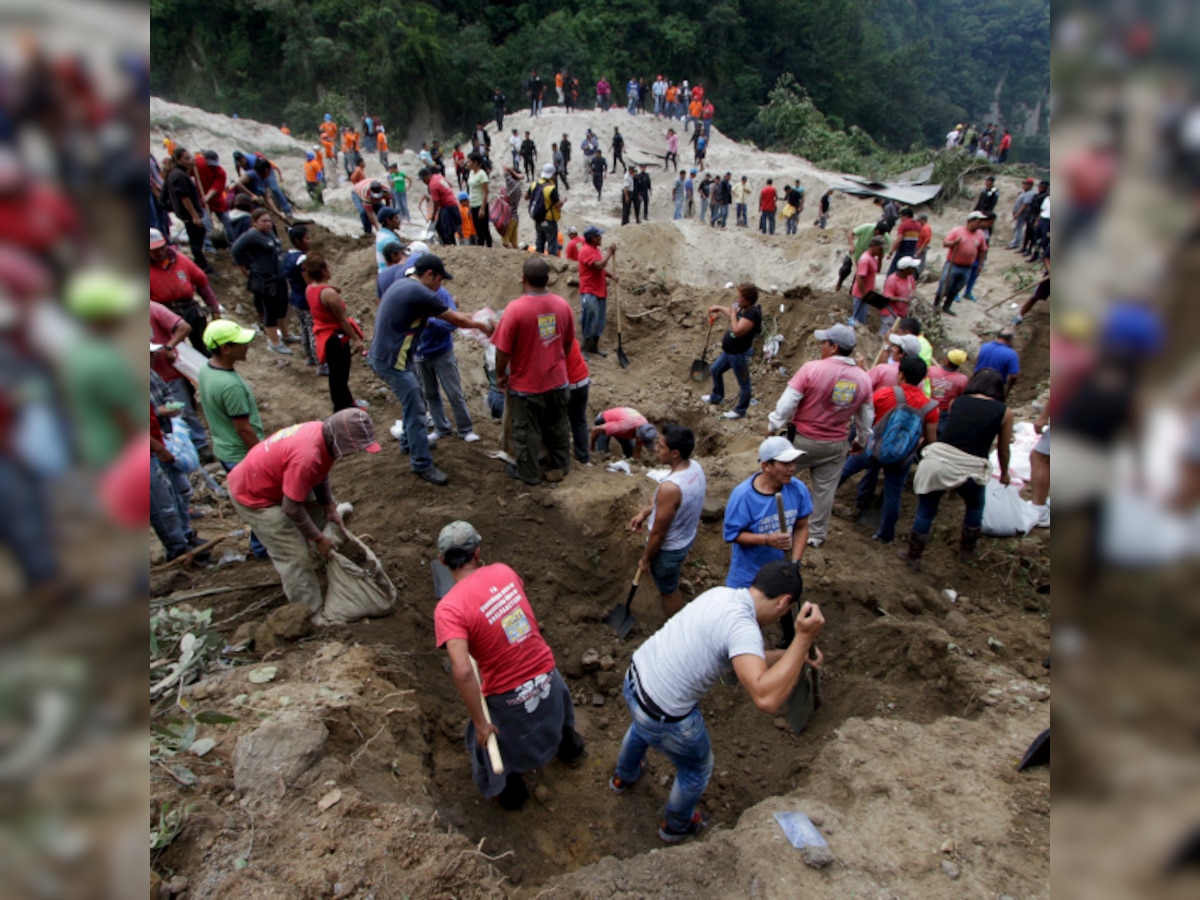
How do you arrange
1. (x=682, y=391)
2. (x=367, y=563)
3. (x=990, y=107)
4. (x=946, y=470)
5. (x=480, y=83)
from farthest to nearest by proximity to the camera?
(x=990, y=107) → (x=480, y=83) → (x=682, y=391) → (x=946, y=470) → (x=367, y=563)

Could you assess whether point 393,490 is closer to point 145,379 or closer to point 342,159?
point 145,379

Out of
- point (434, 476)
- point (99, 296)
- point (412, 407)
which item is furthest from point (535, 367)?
point (99, 296)

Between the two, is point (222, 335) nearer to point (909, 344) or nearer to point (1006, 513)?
point (909, 344)

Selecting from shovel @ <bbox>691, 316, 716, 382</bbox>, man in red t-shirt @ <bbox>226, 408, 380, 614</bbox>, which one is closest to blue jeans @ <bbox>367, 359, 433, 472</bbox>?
man in red t-shirt @ <bbox>226, 408, 380, 614</bbox>

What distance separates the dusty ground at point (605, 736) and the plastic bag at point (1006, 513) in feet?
0.51

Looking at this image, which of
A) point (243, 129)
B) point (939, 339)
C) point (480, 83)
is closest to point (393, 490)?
point (939, 339)

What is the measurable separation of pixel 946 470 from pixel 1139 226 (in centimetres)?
525

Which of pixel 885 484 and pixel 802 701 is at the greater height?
pixel 885 484

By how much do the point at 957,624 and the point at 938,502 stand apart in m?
1.03

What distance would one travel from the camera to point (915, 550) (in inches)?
222

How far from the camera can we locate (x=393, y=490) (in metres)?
5.59

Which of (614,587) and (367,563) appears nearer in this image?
(367,563)

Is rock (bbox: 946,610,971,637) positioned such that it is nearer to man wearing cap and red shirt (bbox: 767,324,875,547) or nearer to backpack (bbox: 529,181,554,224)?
man wearing cap and red shirt (bbox: 767,324,875,547)

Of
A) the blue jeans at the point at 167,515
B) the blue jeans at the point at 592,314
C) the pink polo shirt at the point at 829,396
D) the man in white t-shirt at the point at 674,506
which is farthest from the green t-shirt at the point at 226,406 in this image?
the blue jeans at the point at 592,314
